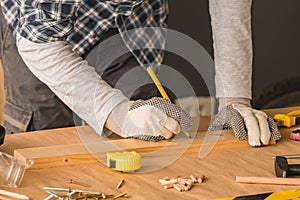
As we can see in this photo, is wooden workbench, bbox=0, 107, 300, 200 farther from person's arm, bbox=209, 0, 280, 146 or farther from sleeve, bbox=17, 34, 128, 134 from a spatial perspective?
person's arm, bbox=209, 0, 280, 146

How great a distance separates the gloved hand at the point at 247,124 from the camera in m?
1.45

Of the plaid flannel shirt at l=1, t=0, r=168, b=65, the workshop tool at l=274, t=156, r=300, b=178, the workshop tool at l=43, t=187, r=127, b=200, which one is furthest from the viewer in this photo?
the plaid flannel shirt at l=1, t=0, r=168, b=65

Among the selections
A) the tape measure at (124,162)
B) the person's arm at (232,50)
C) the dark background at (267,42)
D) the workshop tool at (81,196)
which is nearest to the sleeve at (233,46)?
the person's arm at (232,50)

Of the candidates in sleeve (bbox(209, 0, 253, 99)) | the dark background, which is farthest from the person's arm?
the dark background

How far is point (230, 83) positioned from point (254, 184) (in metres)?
0.47

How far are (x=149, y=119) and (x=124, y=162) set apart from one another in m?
0.16

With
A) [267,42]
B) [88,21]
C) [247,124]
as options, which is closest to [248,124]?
[247,124]

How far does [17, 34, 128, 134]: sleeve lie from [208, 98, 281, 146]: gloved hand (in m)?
0.23

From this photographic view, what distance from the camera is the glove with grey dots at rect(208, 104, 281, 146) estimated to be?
57.0 inches

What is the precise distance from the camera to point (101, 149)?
1395mm

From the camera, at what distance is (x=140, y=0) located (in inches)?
66.4

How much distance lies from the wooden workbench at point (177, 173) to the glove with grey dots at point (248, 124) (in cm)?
2

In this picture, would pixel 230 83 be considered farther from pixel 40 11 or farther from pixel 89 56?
pixel 40 11

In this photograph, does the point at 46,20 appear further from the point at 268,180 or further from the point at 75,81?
the point at 268,180
